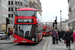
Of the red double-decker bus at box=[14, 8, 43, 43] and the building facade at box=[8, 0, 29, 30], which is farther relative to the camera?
the building facade at box=[8, 0, 29, 30]

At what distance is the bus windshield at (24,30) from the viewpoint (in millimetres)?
19875

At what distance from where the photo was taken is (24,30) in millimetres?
19875

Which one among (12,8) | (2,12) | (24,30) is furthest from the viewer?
(12,8)

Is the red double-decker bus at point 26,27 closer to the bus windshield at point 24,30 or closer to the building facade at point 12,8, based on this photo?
the bus windshield at point 24,30

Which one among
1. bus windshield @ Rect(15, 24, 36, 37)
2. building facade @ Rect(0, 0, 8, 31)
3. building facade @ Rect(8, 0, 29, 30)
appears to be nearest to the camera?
bus windshield @ Rect(15, 24, 36, 37)

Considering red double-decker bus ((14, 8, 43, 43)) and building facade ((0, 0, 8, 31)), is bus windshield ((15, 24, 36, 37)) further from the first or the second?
building facade ((0, 0, 8, 31))

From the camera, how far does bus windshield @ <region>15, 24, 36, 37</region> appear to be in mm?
19875

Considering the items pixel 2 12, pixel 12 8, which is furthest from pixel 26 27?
pixel 12 8

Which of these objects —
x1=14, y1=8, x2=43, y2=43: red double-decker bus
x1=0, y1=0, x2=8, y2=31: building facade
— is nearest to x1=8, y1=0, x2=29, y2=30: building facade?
x1=0, y1=0, x2=8, y2=31: building facade

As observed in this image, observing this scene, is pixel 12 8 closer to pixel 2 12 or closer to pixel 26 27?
pixel 2 12

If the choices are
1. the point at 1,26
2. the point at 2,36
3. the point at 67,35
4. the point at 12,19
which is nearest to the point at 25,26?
the point at 67,35

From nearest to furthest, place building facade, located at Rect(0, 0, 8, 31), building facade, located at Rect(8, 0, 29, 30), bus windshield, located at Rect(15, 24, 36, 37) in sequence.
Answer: bus windshield, located at Rect(15, 24, 36, 37)
building facade, located at Rect(0, 0, 8, 31)
building facade, located at Rect(8, 0, 29, 30)

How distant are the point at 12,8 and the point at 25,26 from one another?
65.0 meters

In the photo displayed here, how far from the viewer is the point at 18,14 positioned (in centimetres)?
2030
